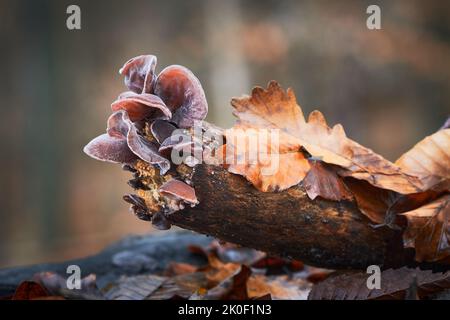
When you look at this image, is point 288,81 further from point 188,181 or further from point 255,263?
point 188,181

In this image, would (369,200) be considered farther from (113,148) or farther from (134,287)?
(134,287)

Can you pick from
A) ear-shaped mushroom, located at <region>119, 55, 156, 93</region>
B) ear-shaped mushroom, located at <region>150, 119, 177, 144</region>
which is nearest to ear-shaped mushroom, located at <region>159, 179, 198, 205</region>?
ear-shaped mushroom, located at <region>150, 119, 177, 144</region>

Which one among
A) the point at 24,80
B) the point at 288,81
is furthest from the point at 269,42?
the point at 24,80

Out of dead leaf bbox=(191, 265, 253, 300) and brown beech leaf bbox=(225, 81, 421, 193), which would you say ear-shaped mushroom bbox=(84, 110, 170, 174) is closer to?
brown beech leaf bbox=(225, 81, 421, 193)

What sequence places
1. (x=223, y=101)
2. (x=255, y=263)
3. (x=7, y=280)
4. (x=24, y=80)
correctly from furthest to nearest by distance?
1. (x=24, y=80)
2. (x=223, y=101)
3. (x=255, y=263)
4. (x=7, y=280)

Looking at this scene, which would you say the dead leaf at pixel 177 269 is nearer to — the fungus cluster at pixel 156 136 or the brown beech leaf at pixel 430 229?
the fungus cluster at pixel 156 136

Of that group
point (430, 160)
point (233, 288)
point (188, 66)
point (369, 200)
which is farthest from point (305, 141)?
point (188, 66)
